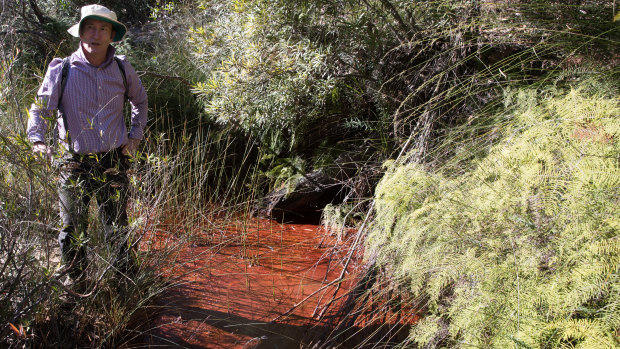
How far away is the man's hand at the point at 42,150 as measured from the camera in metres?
2.67

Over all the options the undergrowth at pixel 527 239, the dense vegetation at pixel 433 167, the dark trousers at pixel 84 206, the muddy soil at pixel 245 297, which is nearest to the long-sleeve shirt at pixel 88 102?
the dark trousers at pixel 84 206

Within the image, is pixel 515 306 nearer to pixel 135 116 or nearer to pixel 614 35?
pixel 614 35

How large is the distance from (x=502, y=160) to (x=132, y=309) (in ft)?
7.67

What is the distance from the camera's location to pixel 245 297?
395 cm

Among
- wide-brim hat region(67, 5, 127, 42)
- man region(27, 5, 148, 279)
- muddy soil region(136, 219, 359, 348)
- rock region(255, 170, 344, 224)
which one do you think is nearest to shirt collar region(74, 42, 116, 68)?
man region(27, 5, 148, 279)

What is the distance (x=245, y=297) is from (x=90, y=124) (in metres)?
1.67

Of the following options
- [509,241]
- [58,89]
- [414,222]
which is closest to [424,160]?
[414,222]

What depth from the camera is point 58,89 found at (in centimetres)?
320

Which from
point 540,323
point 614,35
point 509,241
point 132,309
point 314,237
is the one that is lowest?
point 314,237

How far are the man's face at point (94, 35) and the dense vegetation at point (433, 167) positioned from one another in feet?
1.35

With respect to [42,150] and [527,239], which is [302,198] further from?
[527,239]

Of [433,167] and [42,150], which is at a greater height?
[42,150]

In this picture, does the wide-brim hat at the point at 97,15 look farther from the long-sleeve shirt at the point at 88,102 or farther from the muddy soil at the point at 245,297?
the muddy soil at the point at 245,297

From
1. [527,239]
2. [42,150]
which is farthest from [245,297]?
[527,239]
